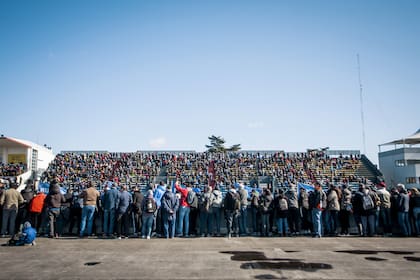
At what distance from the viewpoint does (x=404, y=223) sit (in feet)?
37.6

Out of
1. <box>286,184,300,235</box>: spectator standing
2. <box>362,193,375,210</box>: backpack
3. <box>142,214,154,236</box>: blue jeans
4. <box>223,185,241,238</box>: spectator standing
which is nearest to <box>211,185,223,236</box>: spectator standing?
<box>223,185,241,238</box>: spectator standing

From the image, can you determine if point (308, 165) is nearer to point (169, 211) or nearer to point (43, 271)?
point (169, 211)

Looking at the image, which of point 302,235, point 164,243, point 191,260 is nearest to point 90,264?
point 191,260

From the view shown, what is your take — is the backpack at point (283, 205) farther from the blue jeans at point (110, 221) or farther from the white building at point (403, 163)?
the white building at point (403, 163)

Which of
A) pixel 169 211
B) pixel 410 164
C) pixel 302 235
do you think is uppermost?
pixel 410 164

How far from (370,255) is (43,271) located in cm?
678

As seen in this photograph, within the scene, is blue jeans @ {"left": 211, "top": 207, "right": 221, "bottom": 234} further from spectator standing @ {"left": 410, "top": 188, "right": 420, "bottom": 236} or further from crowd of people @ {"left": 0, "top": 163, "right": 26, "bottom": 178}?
crowd of people @ {"left": 0, "top": 163, "right": 26, "bottom": 178}

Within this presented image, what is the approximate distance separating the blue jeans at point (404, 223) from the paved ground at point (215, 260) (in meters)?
1.66

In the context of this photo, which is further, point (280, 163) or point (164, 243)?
point (280, 163)

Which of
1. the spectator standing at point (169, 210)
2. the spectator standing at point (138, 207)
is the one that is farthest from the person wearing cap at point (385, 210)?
the spectator standing at point (138, 207)

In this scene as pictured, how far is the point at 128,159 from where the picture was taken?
37875 mm

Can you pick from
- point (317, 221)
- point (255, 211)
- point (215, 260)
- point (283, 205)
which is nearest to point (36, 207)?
point (215, 260)

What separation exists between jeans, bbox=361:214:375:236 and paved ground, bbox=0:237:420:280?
1.67 meters

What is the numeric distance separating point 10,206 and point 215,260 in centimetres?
791
